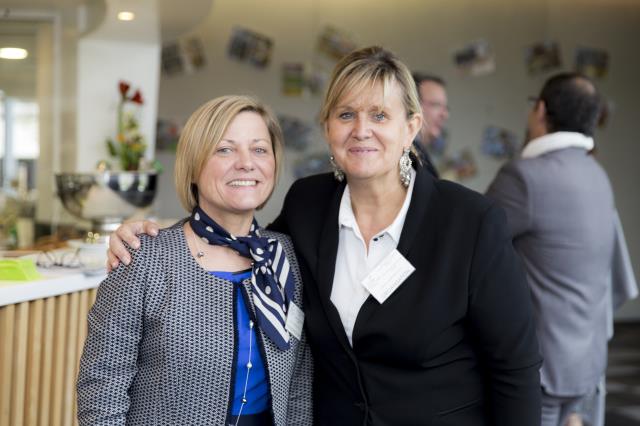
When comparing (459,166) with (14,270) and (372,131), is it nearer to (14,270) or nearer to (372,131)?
(14,270)

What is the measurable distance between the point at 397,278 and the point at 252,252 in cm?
33

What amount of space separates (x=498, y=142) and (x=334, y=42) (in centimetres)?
181

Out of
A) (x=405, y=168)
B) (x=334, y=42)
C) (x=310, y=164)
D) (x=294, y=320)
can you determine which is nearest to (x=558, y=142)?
(x=405, y=168)

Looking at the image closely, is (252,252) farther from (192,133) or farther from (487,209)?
(487,209)

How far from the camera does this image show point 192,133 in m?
1.73

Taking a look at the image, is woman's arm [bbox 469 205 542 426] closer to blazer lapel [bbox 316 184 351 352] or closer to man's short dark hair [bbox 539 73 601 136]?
blazer lapel [bbox 316 184 351 352]

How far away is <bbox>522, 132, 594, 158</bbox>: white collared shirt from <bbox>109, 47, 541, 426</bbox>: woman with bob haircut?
1.03 meters

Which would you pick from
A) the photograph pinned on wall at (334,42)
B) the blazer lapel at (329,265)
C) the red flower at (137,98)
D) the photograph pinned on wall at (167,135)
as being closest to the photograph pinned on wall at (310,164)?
the photograph pinned on wall at (334,42)

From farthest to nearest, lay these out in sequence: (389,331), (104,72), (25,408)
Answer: (104,72), (25,408), (389,331)

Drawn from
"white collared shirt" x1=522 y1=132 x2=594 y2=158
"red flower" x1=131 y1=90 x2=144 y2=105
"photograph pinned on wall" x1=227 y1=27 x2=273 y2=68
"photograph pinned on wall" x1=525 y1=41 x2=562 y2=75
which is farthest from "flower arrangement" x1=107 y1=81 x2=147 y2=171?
"photograph pinned on wall" x1=525 y1=41 x2=562 y2=75

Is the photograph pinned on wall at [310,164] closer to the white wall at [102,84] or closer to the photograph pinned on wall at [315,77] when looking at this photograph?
the photograph pinned on wall at [315,77]

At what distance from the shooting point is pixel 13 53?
4480 mm

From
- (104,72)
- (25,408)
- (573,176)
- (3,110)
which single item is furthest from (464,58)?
(25,408)

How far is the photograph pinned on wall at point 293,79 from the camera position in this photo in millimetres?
6777
